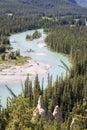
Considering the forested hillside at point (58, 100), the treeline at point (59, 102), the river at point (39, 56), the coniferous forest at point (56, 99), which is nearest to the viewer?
the forested hillside at point (58, 100)

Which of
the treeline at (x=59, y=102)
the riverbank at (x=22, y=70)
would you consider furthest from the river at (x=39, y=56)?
the treeline at (x=59, y=102)

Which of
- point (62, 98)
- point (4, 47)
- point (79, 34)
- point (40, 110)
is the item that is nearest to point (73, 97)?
point (62, 98)

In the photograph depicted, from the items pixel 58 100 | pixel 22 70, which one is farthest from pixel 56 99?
pixel 22 70

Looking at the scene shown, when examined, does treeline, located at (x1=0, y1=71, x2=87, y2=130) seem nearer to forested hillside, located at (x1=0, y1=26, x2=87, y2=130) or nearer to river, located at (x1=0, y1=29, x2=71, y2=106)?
forested hillside, located at (x1=0, y1=26, x2=87, y2=130)

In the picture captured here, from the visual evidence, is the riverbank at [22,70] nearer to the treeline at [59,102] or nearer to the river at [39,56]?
the river at [39,56]

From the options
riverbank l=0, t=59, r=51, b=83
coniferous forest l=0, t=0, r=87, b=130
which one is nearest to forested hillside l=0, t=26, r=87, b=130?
coniferous forest l=0, t=0, r=87, b=130

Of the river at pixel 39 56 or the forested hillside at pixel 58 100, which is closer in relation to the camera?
the forested hillside at pixel 58 100

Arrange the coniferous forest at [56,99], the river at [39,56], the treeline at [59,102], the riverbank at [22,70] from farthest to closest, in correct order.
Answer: the riverbank at [22,70] → the river at [39,56] → the treeline at [59,102] → the coniferous forest at [56,99]

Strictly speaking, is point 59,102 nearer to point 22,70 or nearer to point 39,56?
point 22,70
